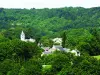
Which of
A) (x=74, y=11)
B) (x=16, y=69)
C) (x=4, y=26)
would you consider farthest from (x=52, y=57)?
(x=74, y=11)

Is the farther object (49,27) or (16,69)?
(49,27)

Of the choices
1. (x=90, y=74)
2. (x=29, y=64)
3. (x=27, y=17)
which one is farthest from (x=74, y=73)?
(x=27, y=17)

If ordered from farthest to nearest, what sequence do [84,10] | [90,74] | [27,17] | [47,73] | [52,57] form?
[84,10] → [27,17] → [52,57] → [47,73] → [90,74]

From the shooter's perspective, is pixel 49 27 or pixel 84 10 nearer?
pixel 49 27

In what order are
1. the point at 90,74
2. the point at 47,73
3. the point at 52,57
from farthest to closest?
the point at 52,57 → the point at 47,73 → the point at 90,74

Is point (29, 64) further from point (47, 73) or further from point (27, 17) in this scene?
point (27, 17)

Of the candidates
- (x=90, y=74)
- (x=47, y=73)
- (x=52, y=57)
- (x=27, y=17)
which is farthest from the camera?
(x=27, y=17)

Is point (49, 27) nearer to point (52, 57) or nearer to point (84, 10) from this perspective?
point (84, 10)

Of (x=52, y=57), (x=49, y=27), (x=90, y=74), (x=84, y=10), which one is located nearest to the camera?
(x=90, y=74)
